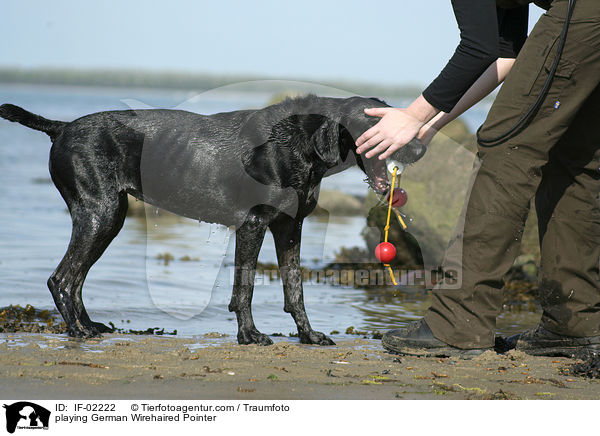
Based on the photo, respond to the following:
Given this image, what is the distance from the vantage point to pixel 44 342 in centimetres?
510

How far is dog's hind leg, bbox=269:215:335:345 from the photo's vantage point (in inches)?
221

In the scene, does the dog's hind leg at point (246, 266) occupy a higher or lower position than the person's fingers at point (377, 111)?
lower

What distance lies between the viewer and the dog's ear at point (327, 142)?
5.34 metres

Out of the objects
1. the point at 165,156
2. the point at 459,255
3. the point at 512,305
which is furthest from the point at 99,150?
the point at 512,305

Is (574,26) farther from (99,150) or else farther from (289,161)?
(99,150)

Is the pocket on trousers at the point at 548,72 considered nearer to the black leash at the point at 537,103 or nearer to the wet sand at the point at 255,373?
the black leash at the point at 537,103

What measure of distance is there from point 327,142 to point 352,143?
0.19 m

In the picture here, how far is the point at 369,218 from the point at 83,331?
5.08 meters

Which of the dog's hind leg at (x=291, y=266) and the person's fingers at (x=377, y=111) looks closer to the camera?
the person's fingers at (x=377, y=111)

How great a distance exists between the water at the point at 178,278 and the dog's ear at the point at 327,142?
650 millimetres

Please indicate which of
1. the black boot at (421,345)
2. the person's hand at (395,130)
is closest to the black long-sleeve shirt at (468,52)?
the person's hand at (395,130)
